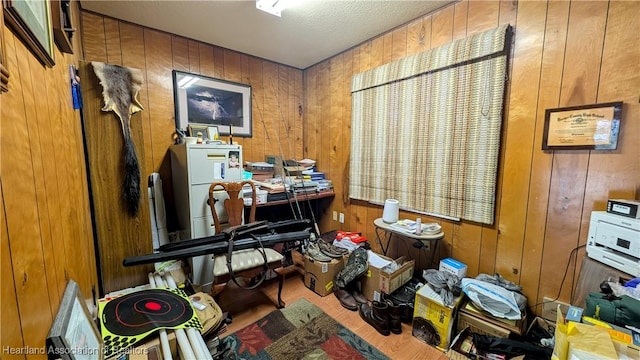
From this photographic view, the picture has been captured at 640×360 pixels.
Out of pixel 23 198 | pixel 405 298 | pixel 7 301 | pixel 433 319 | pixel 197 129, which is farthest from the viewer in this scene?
pixel 197 129

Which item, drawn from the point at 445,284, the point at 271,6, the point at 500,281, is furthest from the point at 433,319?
the point at 271,6

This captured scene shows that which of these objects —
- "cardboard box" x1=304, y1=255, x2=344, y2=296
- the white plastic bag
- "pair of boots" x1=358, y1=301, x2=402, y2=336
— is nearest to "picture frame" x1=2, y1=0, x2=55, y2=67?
"cardboard box" x1=304, y1=255, x2=344, y2=296

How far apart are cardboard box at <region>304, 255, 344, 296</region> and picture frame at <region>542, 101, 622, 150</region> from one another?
1.81 m

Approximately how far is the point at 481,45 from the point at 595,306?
5.52 ft

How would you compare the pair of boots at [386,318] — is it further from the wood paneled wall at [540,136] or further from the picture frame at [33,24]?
the picture frame at [33,24]

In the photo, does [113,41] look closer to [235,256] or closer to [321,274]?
[235,256]

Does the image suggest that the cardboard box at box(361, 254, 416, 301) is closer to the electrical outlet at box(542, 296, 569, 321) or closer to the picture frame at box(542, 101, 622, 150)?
the electrical outlet at box(542, 296, 569, 321)

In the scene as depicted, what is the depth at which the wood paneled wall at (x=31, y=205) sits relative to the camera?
1.63 feet

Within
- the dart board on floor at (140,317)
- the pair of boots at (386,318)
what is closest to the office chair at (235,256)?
the dart board on floor at (140,317)

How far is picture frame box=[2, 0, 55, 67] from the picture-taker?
21.8 inches

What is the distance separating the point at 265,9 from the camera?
1891mm

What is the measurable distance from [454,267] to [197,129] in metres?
2.68

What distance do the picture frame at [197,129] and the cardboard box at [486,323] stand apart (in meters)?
2.71

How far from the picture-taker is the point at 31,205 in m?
0.64
